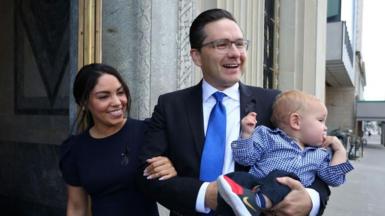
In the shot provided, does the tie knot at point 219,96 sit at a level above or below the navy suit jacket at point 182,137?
above

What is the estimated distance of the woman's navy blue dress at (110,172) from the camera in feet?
7.49

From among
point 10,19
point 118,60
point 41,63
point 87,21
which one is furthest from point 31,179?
point 87,21

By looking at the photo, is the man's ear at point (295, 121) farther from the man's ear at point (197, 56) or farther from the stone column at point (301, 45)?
the stone column at point (301, 45)

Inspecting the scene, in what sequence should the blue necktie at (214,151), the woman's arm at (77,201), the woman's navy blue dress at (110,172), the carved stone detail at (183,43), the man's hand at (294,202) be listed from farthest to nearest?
the carved stone detail at (183,43), the woman's arm at (77,201), the woman's navy blue dress at (110,172), the blue necktie at (214,151), the man's hand at (294,202)

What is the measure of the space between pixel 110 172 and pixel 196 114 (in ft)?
2.23

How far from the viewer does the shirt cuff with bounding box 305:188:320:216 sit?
1707 mm

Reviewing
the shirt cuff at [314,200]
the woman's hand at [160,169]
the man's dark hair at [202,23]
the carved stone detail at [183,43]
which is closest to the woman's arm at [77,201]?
the woman's hand at [160,169]

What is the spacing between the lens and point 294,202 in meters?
1.63

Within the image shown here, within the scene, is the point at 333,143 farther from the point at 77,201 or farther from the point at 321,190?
the point at 77,201

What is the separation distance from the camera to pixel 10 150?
557cm

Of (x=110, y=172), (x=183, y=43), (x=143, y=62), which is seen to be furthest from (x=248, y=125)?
(x=183, y=43)

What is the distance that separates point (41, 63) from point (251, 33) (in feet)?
11.0

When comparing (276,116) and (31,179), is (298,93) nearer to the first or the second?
(276,116)

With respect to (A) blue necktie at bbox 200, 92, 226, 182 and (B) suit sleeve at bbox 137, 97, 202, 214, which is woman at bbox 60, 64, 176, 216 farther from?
(A) blue necktie at bbox 200, 92, 226, 182
